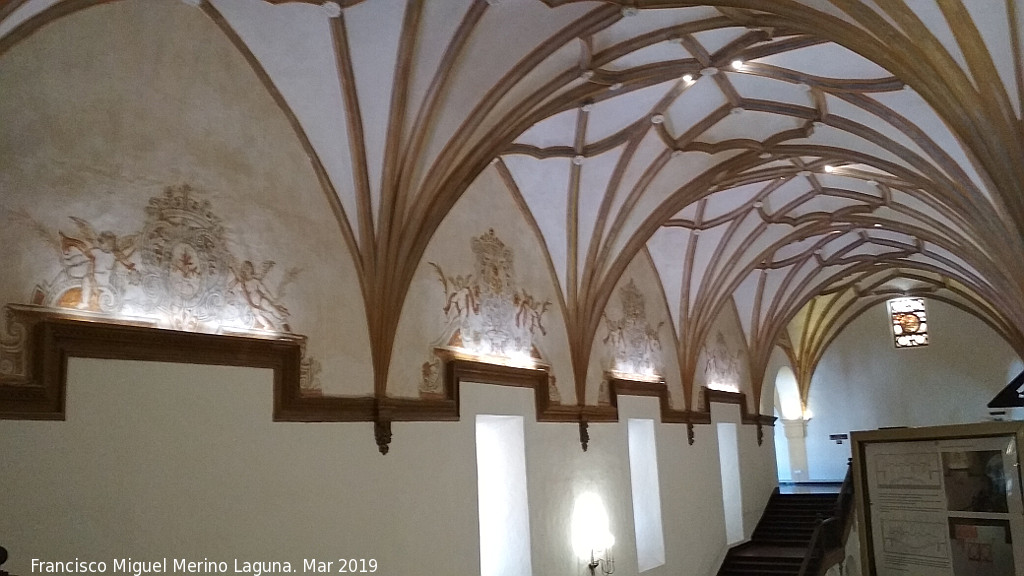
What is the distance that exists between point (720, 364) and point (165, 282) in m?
12.5

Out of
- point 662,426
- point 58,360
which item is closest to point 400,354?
point 58,360

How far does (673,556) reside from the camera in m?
12.7

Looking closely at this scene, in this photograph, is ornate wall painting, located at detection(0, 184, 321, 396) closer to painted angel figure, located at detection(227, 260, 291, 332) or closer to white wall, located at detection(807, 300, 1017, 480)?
painted angel figure, located at detection(227, 260, 291, 332)

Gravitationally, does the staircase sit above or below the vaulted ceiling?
below

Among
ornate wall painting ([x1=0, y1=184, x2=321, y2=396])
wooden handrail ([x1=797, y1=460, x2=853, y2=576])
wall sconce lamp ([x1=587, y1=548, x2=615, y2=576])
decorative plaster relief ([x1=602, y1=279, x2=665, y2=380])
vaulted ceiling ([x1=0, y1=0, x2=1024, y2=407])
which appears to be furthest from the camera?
decorative plaster relief ([x1=602, y1=279, x2=665, y2=380])

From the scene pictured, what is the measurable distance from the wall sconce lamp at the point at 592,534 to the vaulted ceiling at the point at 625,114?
6.06 ft

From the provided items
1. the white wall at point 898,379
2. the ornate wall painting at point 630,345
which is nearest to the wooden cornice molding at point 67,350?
the ornate wall painting at point 630,345

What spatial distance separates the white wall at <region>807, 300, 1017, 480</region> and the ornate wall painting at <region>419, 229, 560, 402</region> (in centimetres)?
1474

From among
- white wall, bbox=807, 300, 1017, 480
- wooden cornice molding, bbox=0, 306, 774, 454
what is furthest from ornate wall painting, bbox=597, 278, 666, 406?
white wall, bbox=807, 300, 1017, 480

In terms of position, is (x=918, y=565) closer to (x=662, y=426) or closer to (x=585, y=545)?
(x=585, y=545)

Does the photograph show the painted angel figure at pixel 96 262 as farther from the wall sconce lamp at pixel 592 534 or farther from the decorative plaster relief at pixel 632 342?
the decorative plaster relief at pixel 632 342

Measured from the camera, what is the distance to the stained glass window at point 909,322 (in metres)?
21.4

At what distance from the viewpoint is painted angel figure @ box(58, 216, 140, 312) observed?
512cm

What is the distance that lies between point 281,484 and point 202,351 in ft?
4.27
